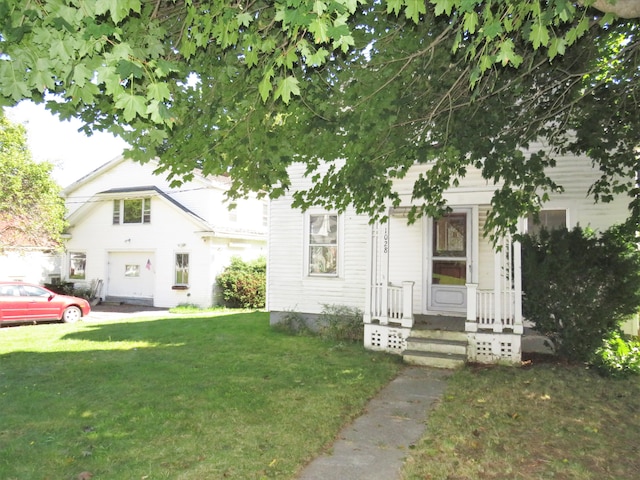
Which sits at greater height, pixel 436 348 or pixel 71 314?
pixel 436 348

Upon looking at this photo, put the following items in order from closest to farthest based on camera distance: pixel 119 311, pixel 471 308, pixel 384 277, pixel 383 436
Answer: pixel 383 436 < pixel 471 308 < pixel 384 277 < pixel 119 311

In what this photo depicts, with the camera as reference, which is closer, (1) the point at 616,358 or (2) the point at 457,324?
(1) the point at 616,358

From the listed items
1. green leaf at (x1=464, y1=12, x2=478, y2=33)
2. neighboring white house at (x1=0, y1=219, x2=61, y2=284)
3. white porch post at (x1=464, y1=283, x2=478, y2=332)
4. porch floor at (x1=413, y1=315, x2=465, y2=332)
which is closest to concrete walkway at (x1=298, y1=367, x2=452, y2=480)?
white porch post at (x1=464, y1=283, x2=478, y2=332)

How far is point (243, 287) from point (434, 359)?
1186 centimetres

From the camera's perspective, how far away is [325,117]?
521 centimetres

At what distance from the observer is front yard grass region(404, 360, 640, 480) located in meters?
3.92

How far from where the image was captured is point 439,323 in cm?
900

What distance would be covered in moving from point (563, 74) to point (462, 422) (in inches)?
185

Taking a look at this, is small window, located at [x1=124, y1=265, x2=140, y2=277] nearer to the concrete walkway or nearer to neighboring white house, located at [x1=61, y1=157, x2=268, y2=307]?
neighboring white house, located at [x1=61, y1=157, x2=268, y2=307]

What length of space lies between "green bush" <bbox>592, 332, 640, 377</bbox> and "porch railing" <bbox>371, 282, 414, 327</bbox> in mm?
3167

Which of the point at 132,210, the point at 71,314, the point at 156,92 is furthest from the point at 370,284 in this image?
the point at 132,210

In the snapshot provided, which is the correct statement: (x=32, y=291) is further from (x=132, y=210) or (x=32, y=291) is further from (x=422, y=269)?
(x=422, y=269)

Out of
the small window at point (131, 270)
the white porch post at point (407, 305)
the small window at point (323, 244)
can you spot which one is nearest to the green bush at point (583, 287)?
the white porch post at point (407, 305)

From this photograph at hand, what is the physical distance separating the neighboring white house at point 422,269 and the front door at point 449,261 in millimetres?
23
